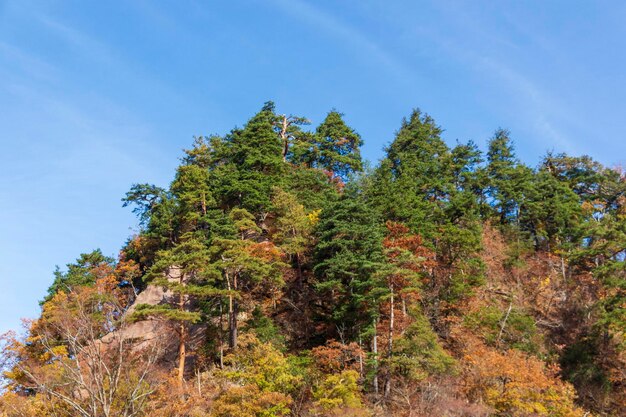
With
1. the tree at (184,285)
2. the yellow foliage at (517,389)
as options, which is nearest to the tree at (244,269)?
the tree at (184,285)

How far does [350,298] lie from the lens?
2408cm

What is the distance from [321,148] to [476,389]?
27.4 meters

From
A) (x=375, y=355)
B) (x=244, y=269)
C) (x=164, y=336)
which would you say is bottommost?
(x=375, y=355)

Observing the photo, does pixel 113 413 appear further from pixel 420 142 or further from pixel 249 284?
pixel 420 142

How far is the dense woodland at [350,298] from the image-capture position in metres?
20.0

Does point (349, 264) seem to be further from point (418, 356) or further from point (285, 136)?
point (285, 136)

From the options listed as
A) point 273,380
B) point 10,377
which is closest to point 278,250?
point 273,380

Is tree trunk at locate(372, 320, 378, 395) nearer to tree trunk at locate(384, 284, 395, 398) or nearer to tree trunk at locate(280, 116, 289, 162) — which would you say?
tree trunk at locate(384, 284, 395, 398)

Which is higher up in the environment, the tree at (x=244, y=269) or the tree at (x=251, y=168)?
the tree at (x=251, y=168)

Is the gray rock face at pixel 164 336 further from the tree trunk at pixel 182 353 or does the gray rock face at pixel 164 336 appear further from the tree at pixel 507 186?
the tree at pixel 507 186

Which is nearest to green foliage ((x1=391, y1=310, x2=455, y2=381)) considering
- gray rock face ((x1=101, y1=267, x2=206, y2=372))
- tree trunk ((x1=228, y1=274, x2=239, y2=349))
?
tree trunk ((x1=228, y1=274, x2=239, y2=349))

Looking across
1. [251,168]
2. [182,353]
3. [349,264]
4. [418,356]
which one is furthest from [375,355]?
[251,168]

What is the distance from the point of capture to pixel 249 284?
90.4 ft

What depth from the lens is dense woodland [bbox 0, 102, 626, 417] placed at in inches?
788
